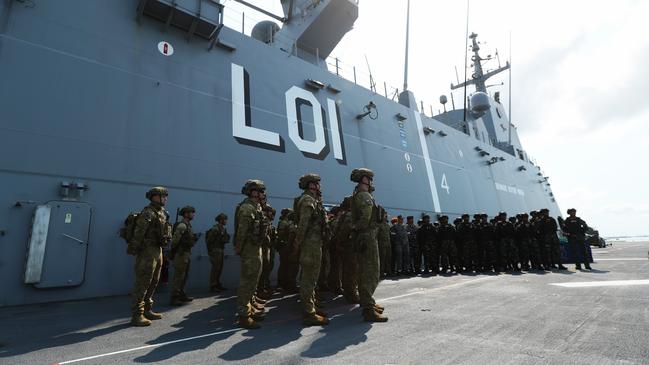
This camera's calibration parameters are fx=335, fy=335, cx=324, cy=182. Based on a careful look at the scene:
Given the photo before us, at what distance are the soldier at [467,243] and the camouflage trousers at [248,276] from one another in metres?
6.95

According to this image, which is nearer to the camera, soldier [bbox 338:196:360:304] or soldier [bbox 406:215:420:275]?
soldier [bbox 338:196:360:304]

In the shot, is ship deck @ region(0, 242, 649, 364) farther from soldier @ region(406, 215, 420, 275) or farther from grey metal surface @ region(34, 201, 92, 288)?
soldier @ region(406, 215, 420, 275)

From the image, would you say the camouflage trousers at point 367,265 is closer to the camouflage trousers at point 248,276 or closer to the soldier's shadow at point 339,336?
the soldier's shadow at point 339,336

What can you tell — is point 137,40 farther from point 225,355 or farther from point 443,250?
point 443,250

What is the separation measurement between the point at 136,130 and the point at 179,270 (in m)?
2.68

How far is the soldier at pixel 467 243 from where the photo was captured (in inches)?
357

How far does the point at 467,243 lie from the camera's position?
30.1ft

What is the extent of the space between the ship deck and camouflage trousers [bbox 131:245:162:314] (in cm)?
28

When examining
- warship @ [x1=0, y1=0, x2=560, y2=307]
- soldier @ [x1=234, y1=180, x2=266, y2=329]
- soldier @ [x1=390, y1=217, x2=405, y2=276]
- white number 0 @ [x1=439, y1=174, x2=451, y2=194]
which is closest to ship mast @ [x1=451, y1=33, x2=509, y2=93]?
white number 0 @ [x1=439, y1=174, x2=451, y2=194]

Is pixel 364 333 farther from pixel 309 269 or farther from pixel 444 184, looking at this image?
pixel 444 184

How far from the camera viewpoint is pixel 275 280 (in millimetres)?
7445

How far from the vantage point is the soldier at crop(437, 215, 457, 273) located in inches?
354

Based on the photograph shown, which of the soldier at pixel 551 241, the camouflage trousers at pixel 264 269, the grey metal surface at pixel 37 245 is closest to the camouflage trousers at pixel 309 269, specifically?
the camouflage trousers at pixel 264 269

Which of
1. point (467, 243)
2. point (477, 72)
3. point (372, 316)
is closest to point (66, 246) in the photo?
point (372, 316)
